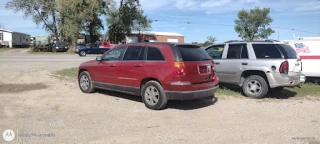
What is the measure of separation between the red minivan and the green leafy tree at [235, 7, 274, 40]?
54.7 m

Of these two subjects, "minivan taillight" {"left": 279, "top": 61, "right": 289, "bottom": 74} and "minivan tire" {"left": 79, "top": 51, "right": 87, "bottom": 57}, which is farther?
"minivan tire" {"left": 79, "top": 51, "right": 87, "bottom": 57}

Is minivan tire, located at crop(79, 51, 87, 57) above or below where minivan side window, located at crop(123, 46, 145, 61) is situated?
above

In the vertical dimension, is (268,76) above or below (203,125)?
above

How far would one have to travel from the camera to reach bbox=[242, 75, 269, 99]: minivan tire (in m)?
8.35

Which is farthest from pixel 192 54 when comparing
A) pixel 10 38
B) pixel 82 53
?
pixel 10 38

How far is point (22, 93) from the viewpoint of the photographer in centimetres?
851

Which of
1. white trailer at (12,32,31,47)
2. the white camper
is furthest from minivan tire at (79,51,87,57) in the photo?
white trailer at (12,32,31,47)

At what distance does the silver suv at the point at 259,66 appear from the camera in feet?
26.2

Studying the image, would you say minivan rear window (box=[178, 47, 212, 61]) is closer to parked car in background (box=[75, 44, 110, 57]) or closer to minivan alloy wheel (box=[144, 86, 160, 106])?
minivan alloy wheel (box=[144, 86, 160, 106])

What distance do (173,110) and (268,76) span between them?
10.7 ft

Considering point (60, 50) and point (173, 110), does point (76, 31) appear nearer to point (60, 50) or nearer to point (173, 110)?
point (60, 50)

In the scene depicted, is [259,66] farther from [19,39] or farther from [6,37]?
[19,39]

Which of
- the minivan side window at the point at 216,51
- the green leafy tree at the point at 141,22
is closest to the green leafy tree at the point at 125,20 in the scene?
the green leafy tree at the point at 141,22

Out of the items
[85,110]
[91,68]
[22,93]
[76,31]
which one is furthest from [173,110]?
[76,31]
